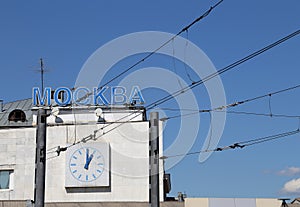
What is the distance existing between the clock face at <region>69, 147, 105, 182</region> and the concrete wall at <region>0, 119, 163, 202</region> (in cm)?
63

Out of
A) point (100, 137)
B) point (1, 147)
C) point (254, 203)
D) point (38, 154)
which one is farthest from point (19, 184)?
point (38, 154)

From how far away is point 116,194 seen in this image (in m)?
41.1

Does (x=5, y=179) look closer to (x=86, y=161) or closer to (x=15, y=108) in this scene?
(x=86, y=161)

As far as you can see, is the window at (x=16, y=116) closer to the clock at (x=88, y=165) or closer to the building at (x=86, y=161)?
the building at (x=86, y=161)

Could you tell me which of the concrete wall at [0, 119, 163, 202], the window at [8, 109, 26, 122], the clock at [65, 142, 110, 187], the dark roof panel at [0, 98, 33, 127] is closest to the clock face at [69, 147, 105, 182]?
the clock at [65, 142, 110, 187]

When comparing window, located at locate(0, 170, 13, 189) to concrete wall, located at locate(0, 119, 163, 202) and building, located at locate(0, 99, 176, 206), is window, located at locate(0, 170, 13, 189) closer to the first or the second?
building, located at locate(0, 99, 176, 206)

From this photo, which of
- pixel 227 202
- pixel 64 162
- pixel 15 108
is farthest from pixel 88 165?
pixel 15 108

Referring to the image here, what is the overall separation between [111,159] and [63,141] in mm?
3237

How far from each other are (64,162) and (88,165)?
4.96ft

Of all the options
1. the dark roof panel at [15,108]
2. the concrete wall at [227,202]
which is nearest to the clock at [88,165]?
the concrete wall at [227,202]

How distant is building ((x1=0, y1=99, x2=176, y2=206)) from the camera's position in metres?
41.1

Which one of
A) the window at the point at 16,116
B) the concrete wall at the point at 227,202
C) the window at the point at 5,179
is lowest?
the concrete wall at the point at 227,202

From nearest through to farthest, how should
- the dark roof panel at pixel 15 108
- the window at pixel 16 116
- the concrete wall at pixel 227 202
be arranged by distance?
the concrete wall at pixel 227 202 < the dark roof panel at pixel 15 108 < the window at pixel 16 116

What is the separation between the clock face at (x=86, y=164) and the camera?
41250 mm
